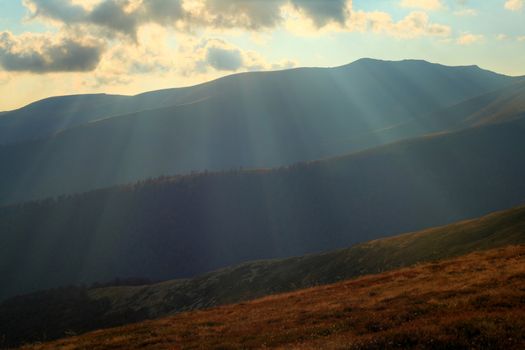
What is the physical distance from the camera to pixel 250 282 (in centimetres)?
7006

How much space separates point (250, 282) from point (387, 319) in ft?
172

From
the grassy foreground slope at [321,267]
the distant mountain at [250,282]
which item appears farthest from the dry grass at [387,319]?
the distant mountain at [250,282]

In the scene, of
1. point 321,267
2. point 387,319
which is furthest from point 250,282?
point 387,319

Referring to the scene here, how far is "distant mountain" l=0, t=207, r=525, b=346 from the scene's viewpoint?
149ft

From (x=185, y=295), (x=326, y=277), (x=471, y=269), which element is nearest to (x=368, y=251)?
(x=326, y=277)

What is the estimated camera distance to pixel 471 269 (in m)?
28.6

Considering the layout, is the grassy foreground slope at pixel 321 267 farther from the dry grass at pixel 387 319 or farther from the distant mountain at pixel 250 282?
the dry grass at pixel 387 319

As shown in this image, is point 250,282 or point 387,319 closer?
point 387,319

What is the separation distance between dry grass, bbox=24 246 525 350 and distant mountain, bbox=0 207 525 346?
12.9 m

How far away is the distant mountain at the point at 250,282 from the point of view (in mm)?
45531

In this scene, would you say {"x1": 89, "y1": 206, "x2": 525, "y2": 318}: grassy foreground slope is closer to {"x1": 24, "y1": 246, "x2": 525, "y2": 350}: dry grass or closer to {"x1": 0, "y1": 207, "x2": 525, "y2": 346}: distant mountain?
{"x1": 0, "y1": 207, "x2": 525, "y2": 346}: distant mountain

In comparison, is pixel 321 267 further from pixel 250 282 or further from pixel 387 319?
pixel 387 319

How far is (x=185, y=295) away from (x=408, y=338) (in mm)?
66313

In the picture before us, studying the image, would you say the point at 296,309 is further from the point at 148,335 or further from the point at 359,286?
the point at 148,335
